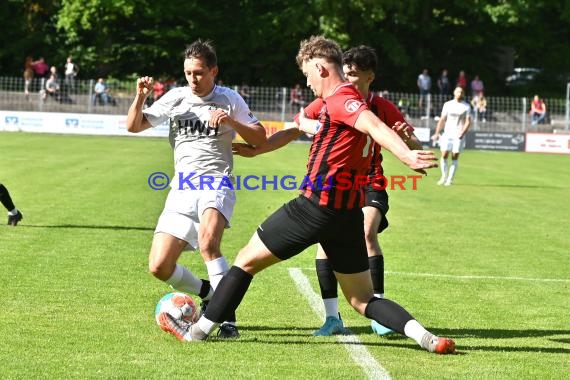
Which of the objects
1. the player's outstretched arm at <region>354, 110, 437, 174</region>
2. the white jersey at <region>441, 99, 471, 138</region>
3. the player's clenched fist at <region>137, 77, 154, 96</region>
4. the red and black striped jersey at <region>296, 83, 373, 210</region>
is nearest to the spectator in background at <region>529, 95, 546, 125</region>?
the white jersey at <region>441, 99, 471, 138</region>

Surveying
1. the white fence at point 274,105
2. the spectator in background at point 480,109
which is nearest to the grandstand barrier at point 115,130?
the white fence at point 274,105

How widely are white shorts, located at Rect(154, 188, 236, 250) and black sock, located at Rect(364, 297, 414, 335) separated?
1214 millimetres

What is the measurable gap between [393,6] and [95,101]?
53.4 ft

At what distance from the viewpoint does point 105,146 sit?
33781 millimetres

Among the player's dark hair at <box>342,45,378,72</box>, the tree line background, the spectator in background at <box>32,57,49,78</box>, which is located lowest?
the player's dark hair at <box>342,45,378,72</box>

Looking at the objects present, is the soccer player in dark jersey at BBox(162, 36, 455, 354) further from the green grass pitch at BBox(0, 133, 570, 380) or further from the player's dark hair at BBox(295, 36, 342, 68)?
the green grass pitch at BBox(0, 133, 570, 380)

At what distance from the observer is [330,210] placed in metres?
6.77

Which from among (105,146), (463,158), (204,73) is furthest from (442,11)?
(204,73)

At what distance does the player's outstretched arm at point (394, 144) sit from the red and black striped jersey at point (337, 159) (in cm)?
26

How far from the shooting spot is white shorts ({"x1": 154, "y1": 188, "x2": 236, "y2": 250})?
299 inches

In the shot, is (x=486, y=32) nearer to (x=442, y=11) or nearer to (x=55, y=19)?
(x=442, y=11)

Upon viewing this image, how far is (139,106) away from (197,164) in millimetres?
565

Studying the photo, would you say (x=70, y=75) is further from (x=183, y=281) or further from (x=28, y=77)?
(x=183, y=281)

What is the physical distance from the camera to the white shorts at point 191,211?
7.59 m
